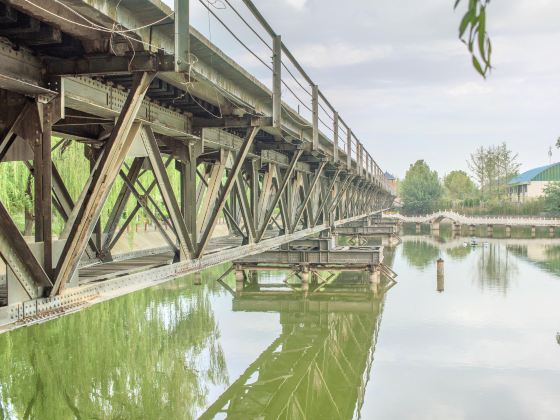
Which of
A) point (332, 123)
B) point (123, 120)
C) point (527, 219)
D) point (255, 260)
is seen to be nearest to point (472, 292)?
point (255, 260)

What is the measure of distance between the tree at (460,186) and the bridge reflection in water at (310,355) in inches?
5057

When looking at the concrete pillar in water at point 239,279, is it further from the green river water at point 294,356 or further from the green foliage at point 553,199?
the green foliage at point 553,199

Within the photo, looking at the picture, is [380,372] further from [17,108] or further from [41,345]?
[17,108]

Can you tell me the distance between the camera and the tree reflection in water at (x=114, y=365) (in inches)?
526

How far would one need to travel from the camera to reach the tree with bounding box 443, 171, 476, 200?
152 m

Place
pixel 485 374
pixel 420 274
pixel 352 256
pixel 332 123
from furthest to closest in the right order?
pixel 420 274 → pixel 352 256 → pixel 332 123 → pixel 485 374

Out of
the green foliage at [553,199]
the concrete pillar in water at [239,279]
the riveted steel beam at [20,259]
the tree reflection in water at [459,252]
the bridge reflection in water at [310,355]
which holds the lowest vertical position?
the bridge reflection in water at [310,355]

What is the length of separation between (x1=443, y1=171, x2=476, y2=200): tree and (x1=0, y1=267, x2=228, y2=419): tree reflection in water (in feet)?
449

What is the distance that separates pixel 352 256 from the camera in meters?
27.9

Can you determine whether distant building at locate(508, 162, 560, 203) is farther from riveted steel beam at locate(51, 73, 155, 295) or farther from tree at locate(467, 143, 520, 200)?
riveted steel beam at locate(51, 73, 155, 295)

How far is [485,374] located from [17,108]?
14007mm

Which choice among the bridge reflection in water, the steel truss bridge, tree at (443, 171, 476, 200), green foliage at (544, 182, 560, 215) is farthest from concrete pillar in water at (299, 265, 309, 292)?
tree at (443, 171, 476, 200)

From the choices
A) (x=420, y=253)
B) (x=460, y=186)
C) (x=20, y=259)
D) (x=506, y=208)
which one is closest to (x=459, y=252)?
(x=420, y=253)

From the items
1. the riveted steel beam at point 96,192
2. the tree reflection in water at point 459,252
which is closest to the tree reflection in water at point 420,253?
the tree reflection in water at point 459,252
